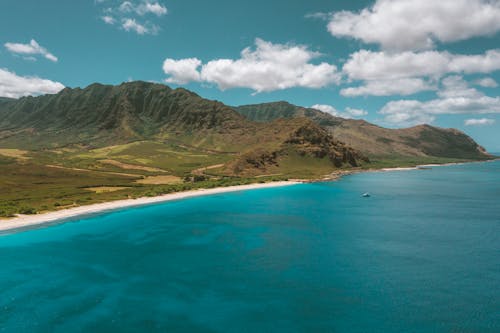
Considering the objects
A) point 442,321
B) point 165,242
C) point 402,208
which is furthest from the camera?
point 402,208

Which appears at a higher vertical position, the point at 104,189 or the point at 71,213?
the point at 104,189

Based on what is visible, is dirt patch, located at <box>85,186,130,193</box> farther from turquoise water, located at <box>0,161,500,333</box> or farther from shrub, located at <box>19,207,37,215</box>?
turquoise water, located at <box>0,161,500,333</box>

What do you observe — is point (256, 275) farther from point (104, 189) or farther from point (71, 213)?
point (104, 189)

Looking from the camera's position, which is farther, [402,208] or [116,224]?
[402,208]

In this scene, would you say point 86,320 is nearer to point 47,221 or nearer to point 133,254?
point 133,254

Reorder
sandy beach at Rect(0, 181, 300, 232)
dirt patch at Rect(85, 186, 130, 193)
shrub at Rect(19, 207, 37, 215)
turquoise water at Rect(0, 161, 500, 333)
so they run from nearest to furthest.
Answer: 1. turquoise water at Rect(0, 161, 500, 333)
2. sandy beach at Rect(0, 181, 300, 232)
3. shrub at Rect(19, 207, 37, 215)
4. dirt patch at Rect(85, 186, 130, 193)

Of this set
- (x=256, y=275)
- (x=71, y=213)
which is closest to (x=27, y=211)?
(x=71, y=213)

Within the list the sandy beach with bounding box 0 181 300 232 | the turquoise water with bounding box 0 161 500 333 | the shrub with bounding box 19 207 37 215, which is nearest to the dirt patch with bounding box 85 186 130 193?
the sandy beach with bounding box 0 181 300 232


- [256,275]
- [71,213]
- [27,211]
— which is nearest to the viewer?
[256,275]

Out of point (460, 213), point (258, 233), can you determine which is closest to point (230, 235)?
point (258, 233)
